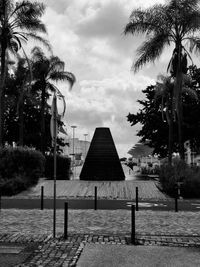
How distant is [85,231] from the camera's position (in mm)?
9633

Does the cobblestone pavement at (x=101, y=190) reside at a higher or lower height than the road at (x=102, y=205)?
higher

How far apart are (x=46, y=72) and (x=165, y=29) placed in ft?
51.7

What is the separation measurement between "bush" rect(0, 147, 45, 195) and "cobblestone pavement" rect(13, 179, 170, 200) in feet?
1.91

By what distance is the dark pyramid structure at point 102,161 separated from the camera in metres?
27.7

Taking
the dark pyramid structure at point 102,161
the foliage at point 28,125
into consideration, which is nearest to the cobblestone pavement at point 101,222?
the dark pyramid structure at point 102,161

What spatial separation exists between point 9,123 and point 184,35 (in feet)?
113

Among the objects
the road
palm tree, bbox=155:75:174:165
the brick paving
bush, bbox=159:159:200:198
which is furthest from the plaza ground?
palm tree, bbox=155:75:174:165

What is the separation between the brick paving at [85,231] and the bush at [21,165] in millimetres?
9943

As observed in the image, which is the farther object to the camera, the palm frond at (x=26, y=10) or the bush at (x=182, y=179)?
the palm frond at (x=26, y=10)

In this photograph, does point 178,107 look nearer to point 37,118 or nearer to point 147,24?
point 147,24

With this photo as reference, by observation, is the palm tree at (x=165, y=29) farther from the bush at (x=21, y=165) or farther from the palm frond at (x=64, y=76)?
the palm frond at (x=64, y=76)

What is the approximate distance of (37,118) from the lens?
184 feet

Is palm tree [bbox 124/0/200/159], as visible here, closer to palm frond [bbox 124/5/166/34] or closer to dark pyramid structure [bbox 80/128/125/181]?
palm frond [bbox 124/5/166/34]

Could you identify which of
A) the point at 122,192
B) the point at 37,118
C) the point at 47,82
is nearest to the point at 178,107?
the point at 122,192
